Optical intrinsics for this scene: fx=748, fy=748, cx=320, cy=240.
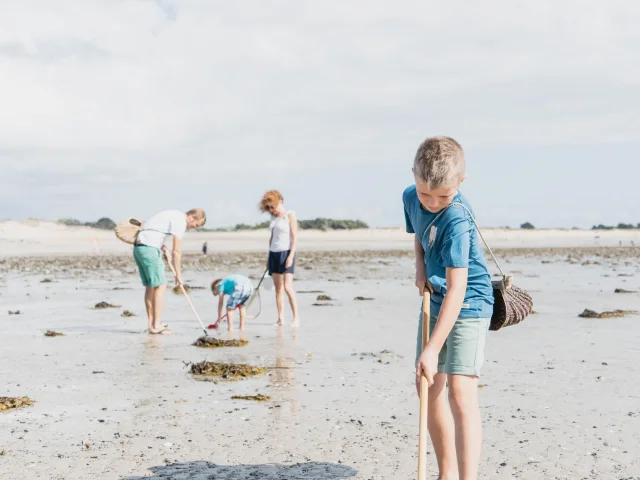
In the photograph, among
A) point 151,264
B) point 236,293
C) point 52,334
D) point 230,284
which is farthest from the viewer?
point 230,284

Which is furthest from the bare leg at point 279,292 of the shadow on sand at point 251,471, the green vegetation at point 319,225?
the green vegetation at point 319,225

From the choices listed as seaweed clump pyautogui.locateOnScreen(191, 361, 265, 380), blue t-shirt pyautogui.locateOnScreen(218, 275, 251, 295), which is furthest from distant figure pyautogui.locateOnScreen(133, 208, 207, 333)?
seaweed clump pyautogui.locateOnScreen(191, 361, 265, 380)

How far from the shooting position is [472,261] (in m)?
4.09

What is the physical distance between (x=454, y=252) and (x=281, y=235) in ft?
25.1

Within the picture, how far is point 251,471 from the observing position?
15.2ft

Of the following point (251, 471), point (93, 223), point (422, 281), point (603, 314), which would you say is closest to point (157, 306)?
point (251, 471)

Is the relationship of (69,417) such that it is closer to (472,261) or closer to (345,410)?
(345,410)

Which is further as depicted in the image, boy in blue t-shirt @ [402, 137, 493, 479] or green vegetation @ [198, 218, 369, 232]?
green vegetation @ [198, 218, 369, 232]

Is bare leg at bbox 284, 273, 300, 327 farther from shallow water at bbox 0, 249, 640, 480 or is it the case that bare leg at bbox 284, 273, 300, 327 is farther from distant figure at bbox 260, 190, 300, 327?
shallow water at bbox 0, 249, 640, 480

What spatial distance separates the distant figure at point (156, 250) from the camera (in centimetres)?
1073

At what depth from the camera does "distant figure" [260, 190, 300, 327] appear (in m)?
11.4

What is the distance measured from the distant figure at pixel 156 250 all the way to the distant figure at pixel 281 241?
1125 millimetres

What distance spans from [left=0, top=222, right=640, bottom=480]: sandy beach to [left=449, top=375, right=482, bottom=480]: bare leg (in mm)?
615

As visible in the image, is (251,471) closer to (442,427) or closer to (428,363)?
(442,427)
